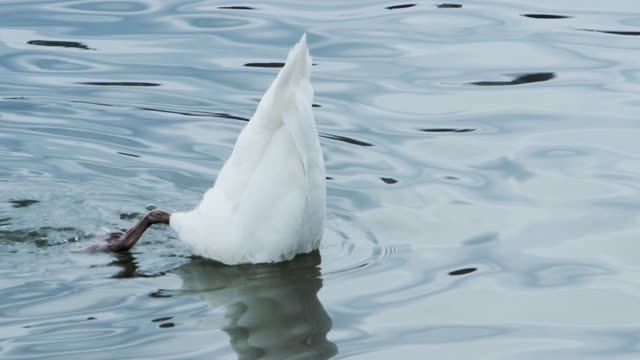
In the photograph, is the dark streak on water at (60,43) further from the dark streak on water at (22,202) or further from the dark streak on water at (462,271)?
the dark streak on water at (462,271)

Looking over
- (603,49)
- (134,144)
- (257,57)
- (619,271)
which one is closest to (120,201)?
(134,144)

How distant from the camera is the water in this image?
7508 millimetres

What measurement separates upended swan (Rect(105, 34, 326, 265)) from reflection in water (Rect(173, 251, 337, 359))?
0.09 meters

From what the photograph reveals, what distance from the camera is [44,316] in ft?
24.7

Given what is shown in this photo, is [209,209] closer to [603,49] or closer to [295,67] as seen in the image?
[295,67]

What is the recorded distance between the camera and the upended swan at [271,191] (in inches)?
311

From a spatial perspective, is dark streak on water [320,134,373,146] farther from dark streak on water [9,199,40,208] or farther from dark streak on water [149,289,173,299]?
dark streak on water [149,289,173,299]

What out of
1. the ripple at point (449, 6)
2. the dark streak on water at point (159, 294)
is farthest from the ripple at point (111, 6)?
the dark streak on water at point (159, 294)

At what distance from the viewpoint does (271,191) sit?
812cm

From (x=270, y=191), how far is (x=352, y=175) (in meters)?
2.07

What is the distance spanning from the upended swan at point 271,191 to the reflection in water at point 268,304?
0.29ft

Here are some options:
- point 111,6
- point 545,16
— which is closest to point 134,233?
point 111,6

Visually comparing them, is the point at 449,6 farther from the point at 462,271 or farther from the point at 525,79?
the point at 462,271

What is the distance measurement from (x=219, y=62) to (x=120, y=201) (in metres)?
3.72
